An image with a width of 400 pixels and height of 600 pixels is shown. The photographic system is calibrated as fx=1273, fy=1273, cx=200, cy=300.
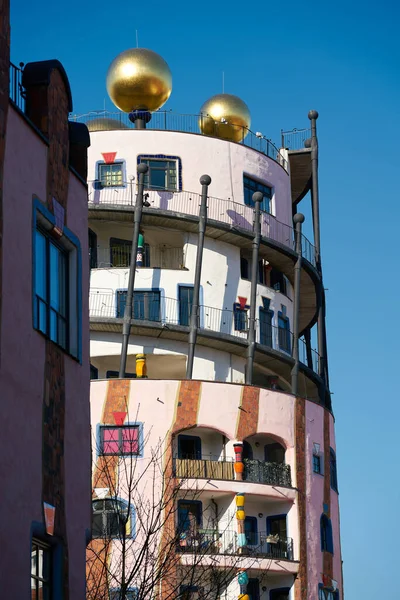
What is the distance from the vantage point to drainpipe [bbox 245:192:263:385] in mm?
37531

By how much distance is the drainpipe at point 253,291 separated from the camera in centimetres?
3753

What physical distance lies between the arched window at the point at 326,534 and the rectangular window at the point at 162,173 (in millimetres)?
11125

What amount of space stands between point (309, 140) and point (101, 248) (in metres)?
9.51

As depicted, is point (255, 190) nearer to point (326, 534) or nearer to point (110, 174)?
point (110, 174)

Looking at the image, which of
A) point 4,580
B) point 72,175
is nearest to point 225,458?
point 72,175

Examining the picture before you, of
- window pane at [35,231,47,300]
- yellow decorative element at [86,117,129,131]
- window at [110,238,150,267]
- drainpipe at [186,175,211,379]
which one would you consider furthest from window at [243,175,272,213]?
window pane at [35,231,47,300]

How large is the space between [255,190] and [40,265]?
2686 cm

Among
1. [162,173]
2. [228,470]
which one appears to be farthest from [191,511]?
[162,173]

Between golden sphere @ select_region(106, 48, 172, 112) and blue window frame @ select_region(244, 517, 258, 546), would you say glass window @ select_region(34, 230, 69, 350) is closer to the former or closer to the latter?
blue window frame @ select_region(244, 517, 258, 546)

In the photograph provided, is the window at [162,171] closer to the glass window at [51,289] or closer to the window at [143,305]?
the window at [143,305]

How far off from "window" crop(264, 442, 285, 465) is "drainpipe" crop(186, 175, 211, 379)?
3.92 metres

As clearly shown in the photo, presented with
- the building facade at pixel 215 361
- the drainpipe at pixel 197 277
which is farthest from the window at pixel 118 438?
the drainpipe at pixel 197 277

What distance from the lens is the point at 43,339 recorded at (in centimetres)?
1386

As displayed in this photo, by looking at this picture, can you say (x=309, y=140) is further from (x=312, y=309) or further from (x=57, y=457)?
(x=57, y=457)
